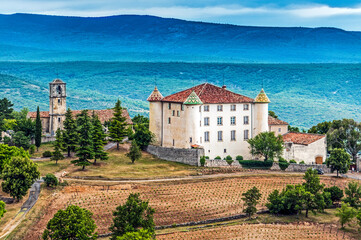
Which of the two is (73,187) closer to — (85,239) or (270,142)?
(85,239)

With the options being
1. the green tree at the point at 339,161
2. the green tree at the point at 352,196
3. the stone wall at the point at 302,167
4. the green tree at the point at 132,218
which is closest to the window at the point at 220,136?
the stone wall at the point at 302,167

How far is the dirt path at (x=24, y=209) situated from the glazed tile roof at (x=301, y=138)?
37.5 metres

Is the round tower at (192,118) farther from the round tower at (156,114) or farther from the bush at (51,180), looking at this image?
the bush at (51,180)

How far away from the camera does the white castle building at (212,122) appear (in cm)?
7981

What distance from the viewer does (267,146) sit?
7981cm

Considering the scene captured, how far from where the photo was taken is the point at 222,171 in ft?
247

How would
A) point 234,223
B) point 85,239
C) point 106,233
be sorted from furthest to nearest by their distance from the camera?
1. point 234,223
2. point 106,233
3. point 85,239

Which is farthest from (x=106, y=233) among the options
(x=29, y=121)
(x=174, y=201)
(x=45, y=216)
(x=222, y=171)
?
(x=29, y=121)

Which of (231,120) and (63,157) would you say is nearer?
(63,157)

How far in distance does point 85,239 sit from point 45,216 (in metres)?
11.1

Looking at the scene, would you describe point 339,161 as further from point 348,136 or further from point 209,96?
point 209,96

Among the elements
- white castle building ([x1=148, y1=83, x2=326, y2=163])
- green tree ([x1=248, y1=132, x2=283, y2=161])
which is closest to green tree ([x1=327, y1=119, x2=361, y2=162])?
white castle building ([x1=148, y1=83, x2=326, y2=163])

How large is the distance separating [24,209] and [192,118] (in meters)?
29.5

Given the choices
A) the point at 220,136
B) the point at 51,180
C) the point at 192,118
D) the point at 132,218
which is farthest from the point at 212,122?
the point at 132,218
